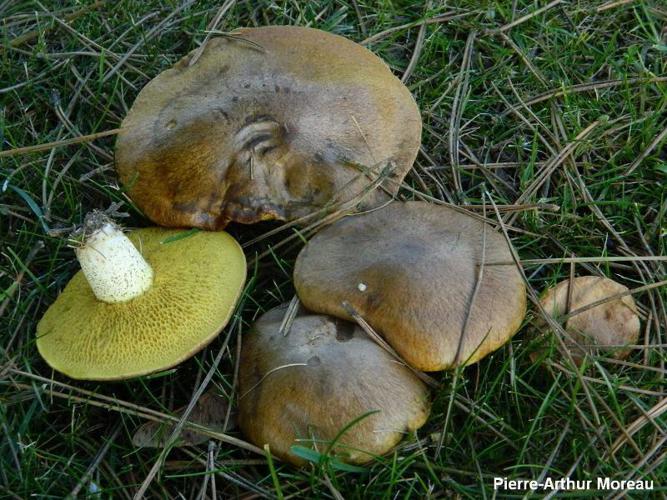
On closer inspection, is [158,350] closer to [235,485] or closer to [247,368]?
[247,368]

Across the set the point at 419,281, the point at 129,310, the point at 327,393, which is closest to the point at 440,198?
the point at 419,281

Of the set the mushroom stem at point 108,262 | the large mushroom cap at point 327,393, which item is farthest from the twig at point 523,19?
the mushroom stem at point 108,262

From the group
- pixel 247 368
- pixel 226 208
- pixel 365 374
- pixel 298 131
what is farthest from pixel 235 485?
pixel 298 131

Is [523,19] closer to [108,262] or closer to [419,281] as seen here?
[419,281]

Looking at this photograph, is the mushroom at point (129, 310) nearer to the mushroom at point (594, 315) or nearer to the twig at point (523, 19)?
the mushroom at point (594, 315)

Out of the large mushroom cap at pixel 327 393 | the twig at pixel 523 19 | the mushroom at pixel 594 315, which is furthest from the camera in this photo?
the twig at pixel 523 19

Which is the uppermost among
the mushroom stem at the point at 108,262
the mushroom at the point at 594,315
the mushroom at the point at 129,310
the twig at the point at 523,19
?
the twig at the point at 523,19
